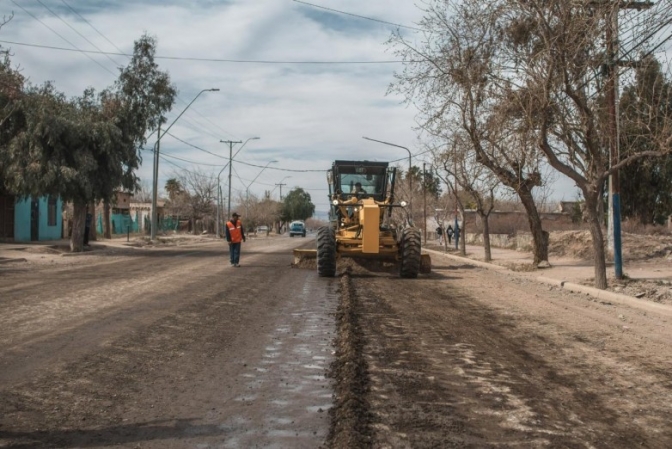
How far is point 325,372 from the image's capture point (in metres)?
6.82

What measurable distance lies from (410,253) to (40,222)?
2636cm

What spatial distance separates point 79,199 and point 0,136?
3.92 meters

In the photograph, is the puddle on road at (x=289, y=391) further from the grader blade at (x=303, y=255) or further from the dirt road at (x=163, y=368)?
the grader blade at (x=303, y=255)

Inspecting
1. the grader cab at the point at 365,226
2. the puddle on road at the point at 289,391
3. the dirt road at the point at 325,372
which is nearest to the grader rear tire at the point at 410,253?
the grader cab at the point at 365,226

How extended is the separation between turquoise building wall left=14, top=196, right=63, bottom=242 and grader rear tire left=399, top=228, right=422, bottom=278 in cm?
2110

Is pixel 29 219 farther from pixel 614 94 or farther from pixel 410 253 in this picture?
pixel 614 94

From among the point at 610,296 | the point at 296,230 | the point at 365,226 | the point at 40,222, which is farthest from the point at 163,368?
the point at 296,230

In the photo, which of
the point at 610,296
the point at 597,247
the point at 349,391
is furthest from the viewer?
the point at 597,247

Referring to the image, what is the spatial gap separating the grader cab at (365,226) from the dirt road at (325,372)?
452cm

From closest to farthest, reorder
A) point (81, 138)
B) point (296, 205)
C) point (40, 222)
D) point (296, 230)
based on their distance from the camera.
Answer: point (81, 138), point (40, 222), point (296, 230), point (296, 205)

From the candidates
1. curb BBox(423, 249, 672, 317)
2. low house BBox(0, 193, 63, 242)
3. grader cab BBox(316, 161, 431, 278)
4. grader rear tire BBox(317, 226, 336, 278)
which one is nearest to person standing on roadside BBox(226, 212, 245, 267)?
grader cab BBox(316, 161, 431, 278)

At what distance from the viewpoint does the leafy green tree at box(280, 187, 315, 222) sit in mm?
130837

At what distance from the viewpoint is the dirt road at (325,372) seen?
495 centimetres

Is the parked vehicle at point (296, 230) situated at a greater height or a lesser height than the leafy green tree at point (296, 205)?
lesser
